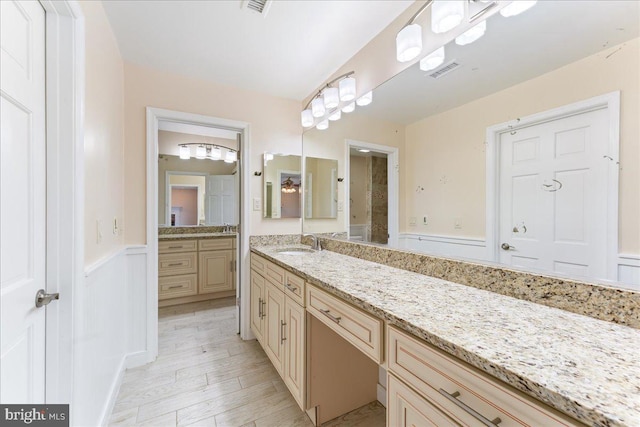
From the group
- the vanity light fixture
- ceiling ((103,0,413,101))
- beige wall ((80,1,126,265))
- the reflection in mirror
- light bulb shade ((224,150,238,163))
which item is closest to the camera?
beige wall ((80,1,126,265))

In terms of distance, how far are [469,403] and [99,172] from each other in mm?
1835

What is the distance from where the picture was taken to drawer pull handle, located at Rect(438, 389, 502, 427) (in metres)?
0.55

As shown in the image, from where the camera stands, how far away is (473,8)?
3.78 feet

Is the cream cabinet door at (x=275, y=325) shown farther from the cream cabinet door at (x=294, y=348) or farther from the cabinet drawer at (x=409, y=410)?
the cabinet drawer at (x=409, y=410)

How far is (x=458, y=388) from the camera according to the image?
619 mm

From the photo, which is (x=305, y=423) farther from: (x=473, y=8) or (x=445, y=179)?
(x=473, y=8)

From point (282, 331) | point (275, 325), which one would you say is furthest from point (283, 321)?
point (275, 325)

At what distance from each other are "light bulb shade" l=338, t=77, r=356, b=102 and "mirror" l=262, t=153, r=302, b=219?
2.84 feet

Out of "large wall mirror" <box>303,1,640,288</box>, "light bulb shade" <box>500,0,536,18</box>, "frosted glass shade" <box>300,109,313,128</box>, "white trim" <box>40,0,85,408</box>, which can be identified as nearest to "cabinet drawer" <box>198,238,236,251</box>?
"frosted glass shade" <box>300,109,313,128</box>

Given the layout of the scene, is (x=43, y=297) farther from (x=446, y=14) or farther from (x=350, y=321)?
(x=446, y=14)

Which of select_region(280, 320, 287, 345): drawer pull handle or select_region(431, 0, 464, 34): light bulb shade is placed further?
select_region(280, 320, 287, 345): drawer pull handle

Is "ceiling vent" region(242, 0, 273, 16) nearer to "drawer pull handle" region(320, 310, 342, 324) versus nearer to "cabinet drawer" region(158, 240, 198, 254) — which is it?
"drawer pull handle" region(320, 310, 342, 324)

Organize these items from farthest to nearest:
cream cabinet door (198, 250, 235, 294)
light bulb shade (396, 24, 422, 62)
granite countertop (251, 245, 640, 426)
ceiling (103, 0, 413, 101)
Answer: cream cabinet door (198, 250, 235, 294) → ceiling (103, 0, 413, 101) → light bulb shade (396, 24, 422, 62) → granite countertop (251, 245, 640, 426)

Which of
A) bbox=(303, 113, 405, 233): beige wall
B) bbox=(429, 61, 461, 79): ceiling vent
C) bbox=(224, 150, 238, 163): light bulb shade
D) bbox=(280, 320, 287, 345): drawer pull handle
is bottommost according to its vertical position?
bbox=(280, 320, 287, 345): drawer pull handle
